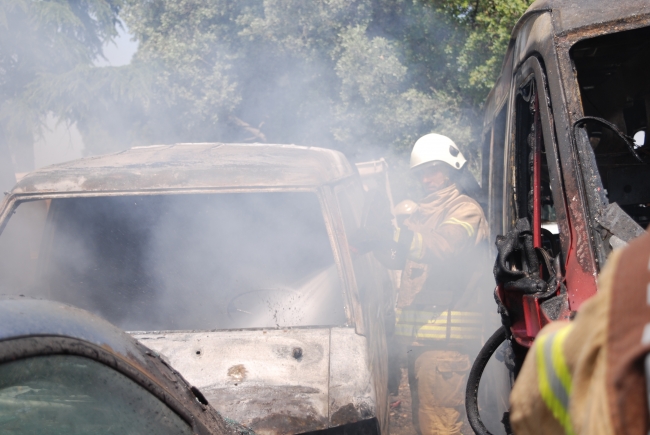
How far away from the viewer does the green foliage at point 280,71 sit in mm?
10062

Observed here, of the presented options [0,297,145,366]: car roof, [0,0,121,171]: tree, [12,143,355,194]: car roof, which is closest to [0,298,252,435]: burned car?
[0,297,145,366]: car roof

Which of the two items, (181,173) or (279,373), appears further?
(181,173)

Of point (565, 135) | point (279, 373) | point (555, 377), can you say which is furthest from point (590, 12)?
point (279, 373)

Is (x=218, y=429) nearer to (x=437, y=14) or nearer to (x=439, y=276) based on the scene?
(x=439, y=276)

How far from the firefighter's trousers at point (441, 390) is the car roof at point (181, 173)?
1.49 m

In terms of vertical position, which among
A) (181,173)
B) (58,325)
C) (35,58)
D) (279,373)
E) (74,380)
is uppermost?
(35,58)

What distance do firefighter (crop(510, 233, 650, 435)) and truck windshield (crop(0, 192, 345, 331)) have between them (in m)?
2.94

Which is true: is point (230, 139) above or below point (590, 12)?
above

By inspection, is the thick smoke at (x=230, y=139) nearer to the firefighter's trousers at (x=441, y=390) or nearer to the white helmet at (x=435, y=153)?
the firefighter's trousers at (x=441, y=390)

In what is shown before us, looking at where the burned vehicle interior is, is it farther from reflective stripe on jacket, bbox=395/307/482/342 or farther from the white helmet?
reflective stripe on jacket, bbox=395/307/482/342

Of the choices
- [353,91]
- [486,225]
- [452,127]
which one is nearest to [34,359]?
[486,225]

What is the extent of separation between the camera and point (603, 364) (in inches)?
23.8

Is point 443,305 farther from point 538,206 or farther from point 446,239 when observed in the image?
point 538,206

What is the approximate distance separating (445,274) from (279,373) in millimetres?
1775
